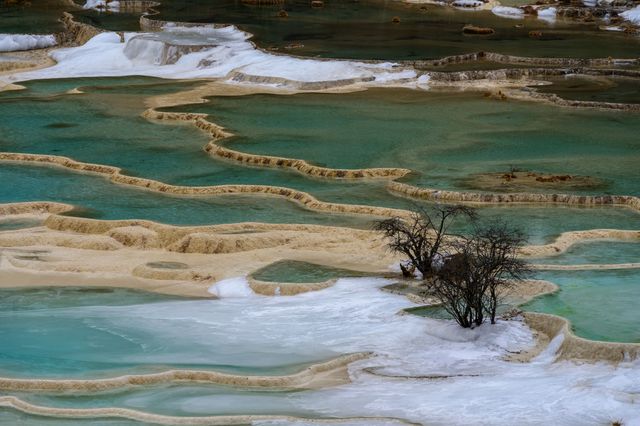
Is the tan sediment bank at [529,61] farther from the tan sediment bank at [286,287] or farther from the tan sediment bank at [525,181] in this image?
the tan sediment bank at [286,287]

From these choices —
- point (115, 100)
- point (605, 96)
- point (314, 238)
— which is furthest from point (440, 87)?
point (314, 238)

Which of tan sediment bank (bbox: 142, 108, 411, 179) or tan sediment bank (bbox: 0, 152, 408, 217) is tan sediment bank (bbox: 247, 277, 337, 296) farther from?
tan sediment bank (bbox: 142, 108, 411, 179)

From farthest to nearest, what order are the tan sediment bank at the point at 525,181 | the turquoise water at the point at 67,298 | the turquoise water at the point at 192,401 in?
the tan sediment bank at the point at 525,181, the turquoise water at the point at 67,298, the turquoise water at the point at 192,401

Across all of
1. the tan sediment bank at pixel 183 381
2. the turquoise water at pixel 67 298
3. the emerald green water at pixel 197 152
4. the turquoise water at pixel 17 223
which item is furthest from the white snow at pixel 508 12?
the tan sediment bank at pixel 183 381

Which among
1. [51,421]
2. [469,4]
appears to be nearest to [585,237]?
[51,421]

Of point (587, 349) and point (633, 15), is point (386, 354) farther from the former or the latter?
point (633, 15)

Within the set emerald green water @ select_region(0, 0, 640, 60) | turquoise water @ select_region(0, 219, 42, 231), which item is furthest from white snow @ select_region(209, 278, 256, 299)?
emerald green water @ select_region(0, 0, 640, 60)
